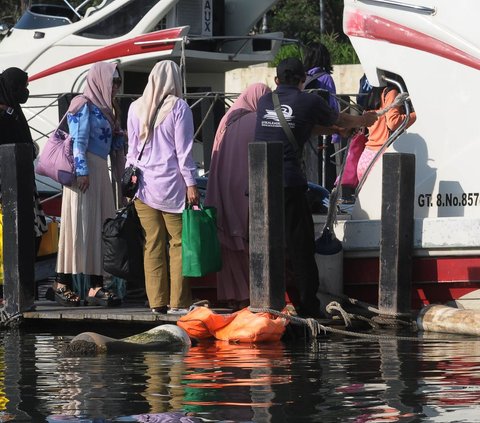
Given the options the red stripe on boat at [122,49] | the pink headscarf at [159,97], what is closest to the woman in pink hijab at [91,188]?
the pink headscarf at [159,97]

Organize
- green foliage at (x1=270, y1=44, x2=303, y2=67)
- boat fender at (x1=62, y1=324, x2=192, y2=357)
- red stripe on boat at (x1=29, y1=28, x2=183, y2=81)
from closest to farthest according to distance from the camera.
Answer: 1. boat fender at (x1=62, y1=324, x2=192, y2=357)
2. red stripe on boat at (x1=29, y1=28, x2=183, y2=81)
3. green foliage at (x1=270, y1=44, x2=303, y2=67)

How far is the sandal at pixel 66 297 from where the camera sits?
1178cm

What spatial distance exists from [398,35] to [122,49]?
7.46m

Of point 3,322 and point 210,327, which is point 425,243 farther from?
point 3,322

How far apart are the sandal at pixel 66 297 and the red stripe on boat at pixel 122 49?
6448 millimetres

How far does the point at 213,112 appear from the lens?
16594 millimetres

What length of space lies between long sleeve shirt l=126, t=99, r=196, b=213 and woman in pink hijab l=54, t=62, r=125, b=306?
69cm

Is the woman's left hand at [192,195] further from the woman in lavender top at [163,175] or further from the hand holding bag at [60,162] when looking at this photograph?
the hand holding bag at [60,162]

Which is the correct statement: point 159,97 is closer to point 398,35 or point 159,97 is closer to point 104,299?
point 104,299

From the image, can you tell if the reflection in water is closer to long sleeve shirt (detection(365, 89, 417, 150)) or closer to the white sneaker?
the white sneaker

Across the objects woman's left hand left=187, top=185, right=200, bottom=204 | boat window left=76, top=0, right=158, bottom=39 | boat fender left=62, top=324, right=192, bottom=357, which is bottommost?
boat fender left=62, top=324, right=192, bottom=357

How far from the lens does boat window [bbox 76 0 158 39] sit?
1866cm

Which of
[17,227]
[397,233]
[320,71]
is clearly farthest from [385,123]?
[17,227]

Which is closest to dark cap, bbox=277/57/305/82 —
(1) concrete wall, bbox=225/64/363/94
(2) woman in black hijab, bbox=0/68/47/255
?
(2) woman in black hijab, bbox=0/68/47/255
